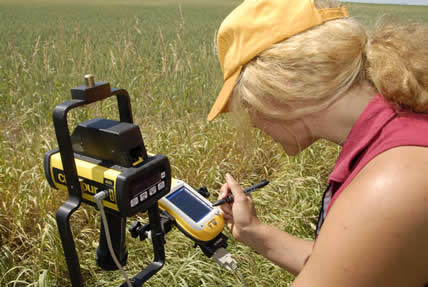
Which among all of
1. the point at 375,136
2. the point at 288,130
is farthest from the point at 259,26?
the point at 375,136

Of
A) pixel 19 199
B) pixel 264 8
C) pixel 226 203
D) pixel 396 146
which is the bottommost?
pixel 19 199

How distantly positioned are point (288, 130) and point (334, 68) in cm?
25

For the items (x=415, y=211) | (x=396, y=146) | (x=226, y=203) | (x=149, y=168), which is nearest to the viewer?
(x=415, y=211)

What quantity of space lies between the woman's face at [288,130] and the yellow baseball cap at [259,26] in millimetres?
128

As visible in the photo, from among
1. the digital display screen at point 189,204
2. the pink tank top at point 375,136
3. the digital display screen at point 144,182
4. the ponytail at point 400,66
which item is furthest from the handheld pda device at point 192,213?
the ponytail at point 400,66

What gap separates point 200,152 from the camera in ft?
10.1

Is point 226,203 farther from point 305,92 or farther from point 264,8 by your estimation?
point 264,8

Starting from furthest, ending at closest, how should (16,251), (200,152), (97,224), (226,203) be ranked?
(200,152), (97,224), (16,251), (226,203)

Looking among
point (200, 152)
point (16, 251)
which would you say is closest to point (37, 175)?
point (16, 251)

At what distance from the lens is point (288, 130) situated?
1219 millimetres

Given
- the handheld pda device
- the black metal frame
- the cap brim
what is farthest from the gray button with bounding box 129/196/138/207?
the cap brim

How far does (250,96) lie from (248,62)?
3.9 inches

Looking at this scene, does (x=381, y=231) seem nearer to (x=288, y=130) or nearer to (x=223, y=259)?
(x=288, y=130)

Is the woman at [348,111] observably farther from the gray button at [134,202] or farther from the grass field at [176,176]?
the gray button at [134,202]
